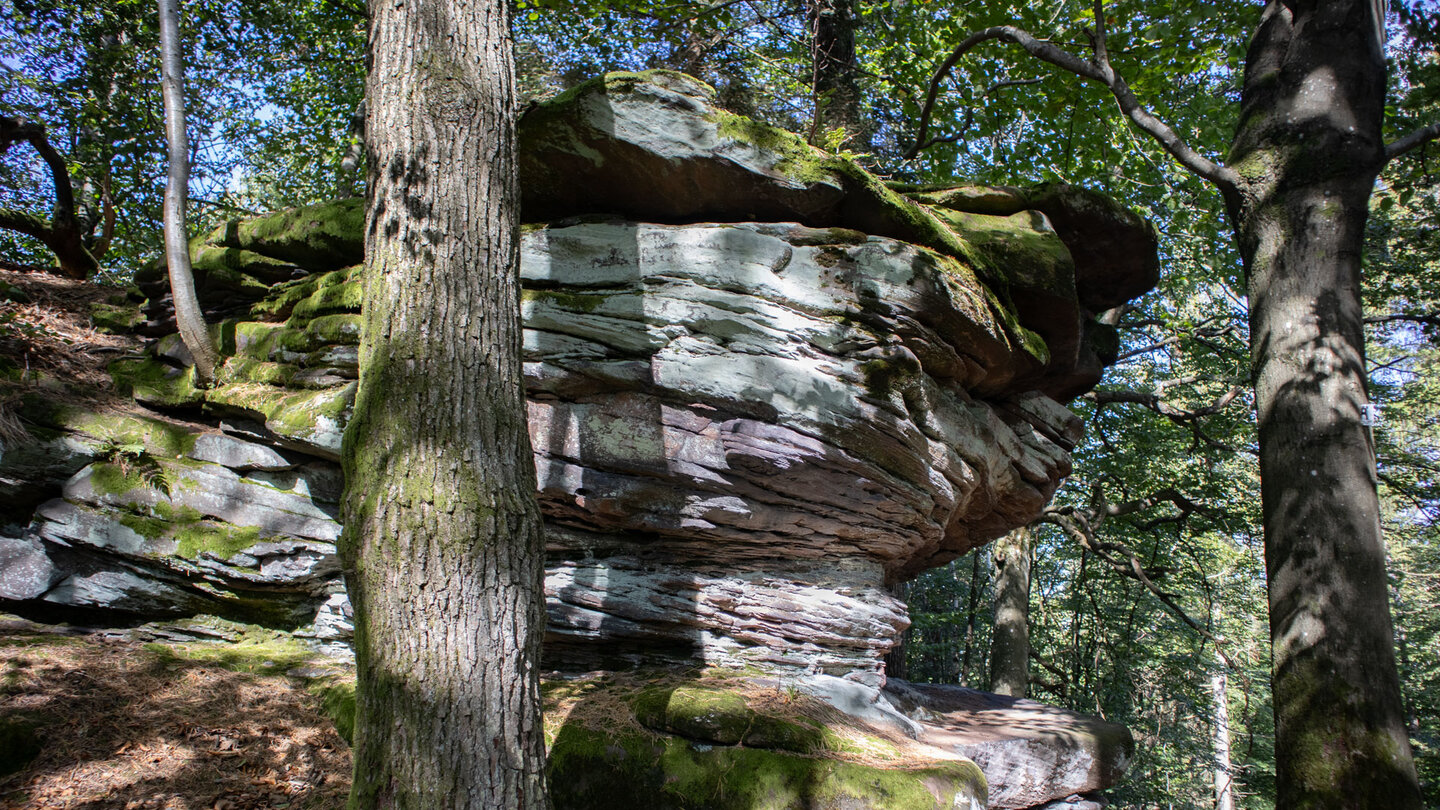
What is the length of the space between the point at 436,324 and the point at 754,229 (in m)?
2.95

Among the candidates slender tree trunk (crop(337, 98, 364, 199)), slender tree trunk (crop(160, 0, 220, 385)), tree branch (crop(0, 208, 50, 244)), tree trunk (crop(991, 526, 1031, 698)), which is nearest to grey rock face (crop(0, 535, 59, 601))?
slender tree trunk (crop(160, 0, 220, 385))

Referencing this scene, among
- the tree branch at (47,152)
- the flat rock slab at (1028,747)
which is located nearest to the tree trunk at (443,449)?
the flat rock slab at (1028,747)

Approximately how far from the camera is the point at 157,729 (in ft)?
13.5

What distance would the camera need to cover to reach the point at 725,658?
579 centimetres

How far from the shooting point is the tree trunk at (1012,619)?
40.2ft

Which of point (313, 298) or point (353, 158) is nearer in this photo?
point (313, 298)

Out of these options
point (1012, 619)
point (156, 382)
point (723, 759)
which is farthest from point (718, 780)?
point (1012, 619)

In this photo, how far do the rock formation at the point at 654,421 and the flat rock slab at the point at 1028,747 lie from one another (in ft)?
0.89

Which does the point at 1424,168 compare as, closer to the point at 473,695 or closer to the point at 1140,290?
the point at 1140,290

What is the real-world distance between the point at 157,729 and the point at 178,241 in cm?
413

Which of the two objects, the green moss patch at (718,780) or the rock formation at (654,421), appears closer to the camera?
the green moss patch at (718,780)

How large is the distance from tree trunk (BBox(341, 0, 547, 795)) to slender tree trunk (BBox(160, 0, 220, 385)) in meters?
3.45

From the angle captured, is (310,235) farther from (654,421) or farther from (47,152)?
(47,152)

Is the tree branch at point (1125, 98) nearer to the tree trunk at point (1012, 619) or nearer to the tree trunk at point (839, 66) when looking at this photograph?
the tree trunk at point (839, 66)
